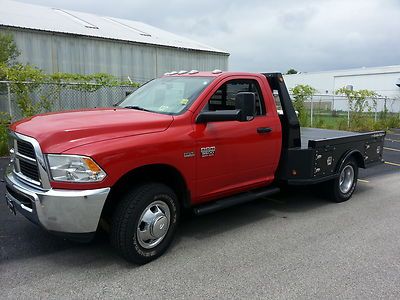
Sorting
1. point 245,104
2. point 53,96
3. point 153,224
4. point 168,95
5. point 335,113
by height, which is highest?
point 53,96

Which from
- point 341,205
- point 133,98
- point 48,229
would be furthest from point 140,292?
point 341,205

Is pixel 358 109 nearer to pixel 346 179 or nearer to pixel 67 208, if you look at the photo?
pixel 346 179

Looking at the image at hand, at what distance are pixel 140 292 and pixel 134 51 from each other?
19.4 m

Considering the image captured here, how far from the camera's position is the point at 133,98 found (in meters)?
5.39

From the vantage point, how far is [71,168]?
3.48 metres

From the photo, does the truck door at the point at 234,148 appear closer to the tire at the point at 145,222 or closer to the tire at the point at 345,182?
the tire at the point at 145,222

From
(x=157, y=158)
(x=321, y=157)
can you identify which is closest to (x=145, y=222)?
(x=157, y=158)

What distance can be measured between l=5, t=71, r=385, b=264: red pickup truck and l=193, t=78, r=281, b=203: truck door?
1 cm

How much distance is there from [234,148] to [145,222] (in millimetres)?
1484

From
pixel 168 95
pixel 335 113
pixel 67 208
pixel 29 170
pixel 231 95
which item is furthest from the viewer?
pixel 335 113

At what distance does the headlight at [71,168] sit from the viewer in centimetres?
348

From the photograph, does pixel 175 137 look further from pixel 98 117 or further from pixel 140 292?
pixel 140 292

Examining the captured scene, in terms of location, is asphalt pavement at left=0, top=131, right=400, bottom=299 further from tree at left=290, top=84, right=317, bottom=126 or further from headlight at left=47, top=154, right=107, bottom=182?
tree at left=290, top=84, right=317, bottom=126

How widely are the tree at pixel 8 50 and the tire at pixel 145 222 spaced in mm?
14196
